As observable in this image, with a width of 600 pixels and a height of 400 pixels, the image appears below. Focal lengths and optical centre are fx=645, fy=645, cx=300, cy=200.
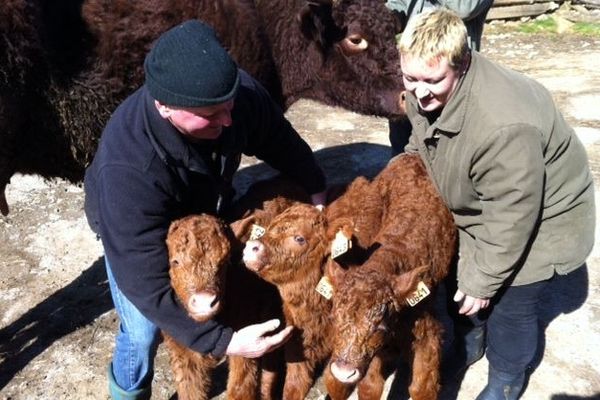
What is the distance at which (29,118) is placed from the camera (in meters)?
4.25

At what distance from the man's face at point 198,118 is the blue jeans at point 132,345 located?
3.10 ft

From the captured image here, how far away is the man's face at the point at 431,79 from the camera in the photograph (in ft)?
9.85

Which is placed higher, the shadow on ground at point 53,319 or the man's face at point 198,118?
the man's face at point 198,118

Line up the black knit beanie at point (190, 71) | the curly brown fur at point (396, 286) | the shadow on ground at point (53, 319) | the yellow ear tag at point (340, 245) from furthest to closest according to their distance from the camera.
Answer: the shadow on ground at point (53, 319) < the yellow ear tag at point (340, 245) < the curly brown fur at point (396, 286) < the black knit beanie at point (190, 71)

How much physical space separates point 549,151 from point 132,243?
2.06 m

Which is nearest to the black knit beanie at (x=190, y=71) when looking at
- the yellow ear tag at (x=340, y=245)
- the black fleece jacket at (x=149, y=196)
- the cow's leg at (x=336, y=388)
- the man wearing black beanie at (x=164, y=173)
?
the man wearing black beanie at (x=164, y=173)

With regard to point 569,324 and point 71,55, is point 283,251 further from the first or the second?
point 569,324

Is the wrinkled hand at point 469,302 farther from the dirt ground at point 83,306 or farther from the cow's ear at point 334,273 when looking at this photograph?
the dirt ground at point 83,306

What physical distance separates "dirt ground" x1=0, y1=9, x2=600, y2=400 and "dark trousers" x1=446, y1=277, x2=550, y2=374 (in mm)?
517

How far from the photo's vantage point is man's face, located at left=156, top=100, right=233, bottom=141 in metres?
2.88

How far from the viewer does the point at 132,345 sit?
11.8 feet

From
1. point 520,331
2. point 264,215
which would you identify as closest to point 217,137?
point 264,215

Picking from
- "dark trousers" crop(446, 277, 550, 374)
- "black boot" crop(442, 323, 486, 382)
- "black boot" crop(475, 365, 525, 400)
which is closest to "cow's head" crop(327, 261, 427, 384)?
"dark trousers" crop(446, 277, 550, 374)

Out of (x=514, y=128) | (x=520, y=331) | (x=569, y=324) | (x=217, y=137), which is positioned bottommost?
(x=569, y=324)
